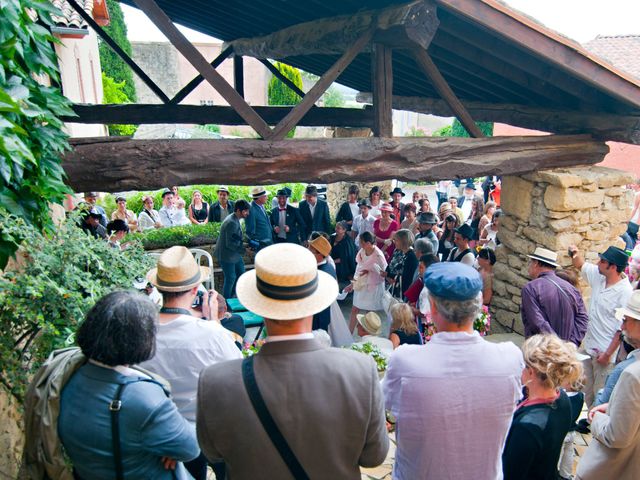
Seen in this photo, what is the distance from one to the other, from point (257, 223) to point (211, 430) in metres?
6.55

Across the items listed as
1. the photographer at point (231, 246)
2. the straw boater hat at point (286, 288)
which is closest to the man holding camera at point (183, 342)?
the straw boater hat at point (286, 288)

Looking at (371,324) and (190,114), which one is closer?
(371,324)

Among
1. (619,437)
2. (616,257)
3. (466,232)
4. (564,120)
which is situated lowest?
(619,437)

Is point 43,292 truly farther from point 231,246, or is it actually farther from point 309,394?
point 231,246

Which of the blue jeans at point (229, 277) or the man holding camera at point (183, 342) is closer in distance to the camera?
the man holding camera at point (183, 342)

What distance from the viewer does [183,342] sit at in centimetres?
262

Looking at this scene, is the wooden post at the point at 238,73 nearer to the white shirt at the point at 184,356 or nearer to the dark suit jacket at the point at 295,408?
the white shirt at the point at 184,356

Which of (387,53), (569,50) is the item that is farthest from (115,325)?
(569,50)

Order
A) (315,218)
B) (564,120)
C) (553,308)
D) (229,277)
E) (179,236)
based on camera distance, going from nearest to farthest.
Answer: (553,308)
(564,120)
(229,277)
(179,236)
(315,218)

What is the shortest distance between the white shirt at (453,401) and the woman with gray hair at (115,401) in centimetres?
100

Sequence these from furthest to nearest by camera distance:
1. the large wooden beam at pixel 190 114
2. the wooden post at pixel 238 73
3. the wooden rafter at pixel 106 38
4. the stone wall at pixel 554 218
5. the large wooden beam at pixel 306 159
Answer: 1. the wooden post at pixel 238 73
2. the large wooden beam at pixel 190 114
3. the wooden rafter at pixel 106 38
4. the stone wall at pixel 554 218
5. the large wooden beam at pixel 306 159

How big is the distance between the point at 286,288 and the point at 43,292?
1.43m

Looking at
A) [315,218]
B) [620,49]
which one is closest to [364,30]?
[315,218]

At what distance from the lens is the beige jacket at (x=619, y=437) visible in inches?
97.1
